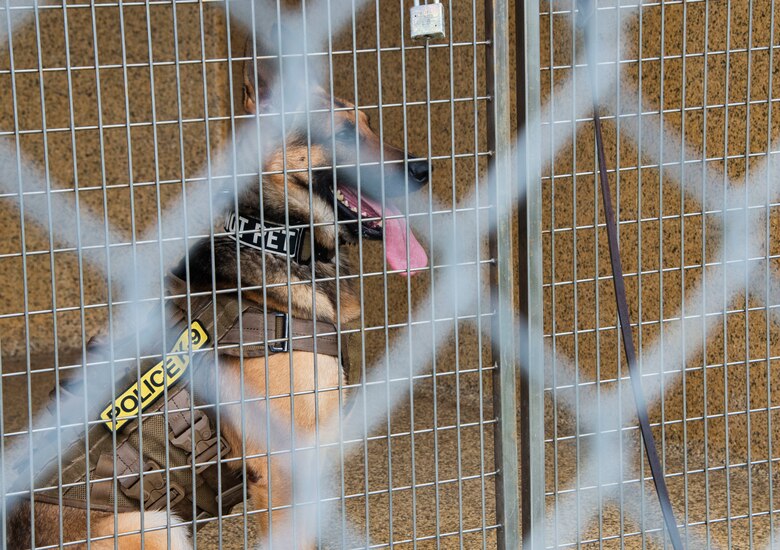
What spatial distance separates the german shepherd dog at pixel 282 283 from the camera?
2348 millimetres

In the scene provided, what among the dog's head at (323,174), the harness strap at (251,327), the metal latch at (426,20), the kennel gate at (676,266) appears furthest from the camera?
the kennel gate at (676,266)

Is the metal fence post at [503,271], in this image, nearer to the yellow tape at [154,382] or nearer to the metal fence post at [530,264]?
the metal fence post at [530,264]

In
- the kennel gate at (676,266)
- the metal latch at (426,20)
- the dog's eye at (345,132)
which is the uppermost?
the metal latch at (426,20)

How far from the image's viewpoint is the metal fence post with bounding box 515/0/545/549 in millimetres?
2201

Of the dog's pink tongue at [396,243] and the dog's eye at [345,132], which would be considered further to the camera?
the dog's eye at [345,132]

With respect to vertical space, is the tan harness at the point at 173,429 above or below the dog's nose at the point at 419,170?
below

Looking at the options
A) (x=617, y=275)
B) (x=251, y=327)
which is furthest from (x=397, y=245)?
(x=617, y=275)

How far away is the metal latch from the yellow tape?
84cm

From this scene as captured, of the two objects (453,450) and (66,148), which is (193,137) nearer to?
(66,148)

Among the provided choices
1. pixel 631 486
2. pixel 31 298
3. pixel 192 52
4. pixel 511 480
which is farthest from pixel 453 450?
pixel 192 52

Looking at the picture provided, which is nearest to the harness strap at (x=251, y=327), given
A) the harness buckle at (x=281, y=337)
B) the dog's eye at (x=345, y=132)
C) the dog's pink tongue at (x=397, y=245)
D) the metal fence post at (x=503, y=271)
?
the harness buckle at (x=281, y=337)

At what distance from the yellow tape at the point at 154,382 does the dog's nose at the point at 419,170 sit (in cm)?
66

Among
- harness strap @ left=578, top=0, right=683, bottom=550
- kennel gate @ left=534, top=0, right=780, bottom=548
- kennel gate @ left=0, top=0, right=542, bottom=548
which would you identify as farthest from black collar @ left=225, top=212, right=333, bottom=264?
kennel gate @ left=534, top=0, right=780, bottom=548

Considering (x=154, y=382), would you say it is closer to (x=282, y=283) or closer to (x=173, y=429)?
(x=173, y=429)
